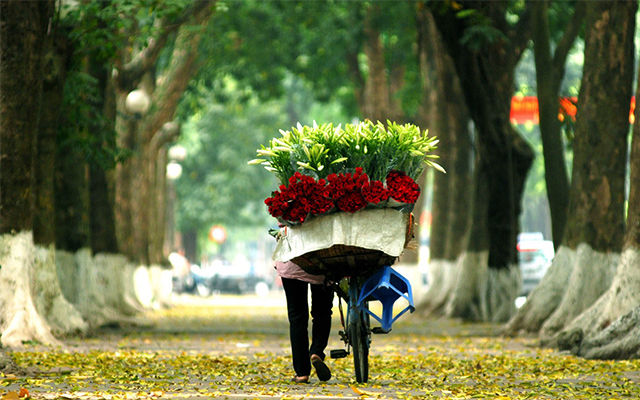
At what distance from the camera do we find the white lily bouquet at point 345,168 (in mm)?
8883

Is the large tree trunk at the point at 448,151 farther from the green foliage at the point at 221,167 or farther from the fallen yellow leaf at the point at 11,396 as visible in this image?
the green foliage at the point at 221,167

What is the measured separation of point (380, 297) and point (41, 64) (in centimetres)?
636

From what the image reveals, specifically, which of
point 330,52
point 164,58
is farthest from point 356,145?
point 164,58

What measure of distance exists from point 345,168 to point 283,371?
260 cm

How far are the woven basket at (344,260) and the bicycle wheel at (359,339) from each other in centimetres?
35

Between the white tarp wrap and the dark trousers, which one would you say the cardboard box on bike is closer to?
the white tarp wrap

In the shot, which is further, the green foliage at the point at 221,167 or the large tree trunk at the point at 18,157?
the green foliage at the point at 221,167

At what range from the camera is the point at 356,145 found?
9086mm

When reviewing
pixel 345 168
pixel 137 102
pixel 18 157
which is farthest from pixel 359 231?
pixel 137 102

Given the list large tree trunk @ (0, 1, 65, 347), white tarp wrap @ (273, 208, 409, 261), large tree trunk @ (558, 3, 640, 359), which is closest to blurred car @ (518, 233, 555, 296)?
large tree trunk @ (558, 3, 640, 359)

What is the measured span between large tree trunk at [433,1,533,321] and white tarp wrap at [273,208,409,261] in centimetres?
1081

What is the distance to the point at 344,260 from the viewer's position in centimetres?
911

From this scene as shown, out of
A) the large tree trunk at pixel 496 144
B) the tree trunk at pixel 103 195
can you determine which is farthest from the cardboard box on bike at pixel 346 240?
the tree trunk at pixel 103 195

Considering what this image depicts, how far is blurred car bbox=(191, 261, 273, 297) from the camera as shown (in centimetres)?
5455
